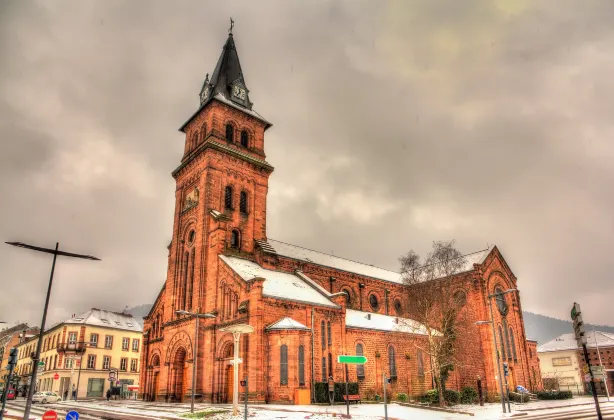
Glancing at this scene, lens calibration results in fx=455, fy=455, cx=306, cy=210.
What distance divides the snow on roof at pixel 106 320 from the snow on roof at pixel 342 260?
36.2 metres

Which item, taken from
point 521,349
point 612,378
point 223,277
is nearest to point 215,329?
point 223,277

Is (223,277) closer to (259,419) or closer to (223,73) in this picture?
(259,419)

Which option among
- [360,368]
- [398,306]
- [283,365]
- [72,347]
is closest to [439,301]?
[360,368]

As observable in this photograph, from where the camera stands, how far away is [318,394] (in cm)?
3306

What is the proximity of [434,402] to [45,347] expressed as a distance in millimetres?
61034

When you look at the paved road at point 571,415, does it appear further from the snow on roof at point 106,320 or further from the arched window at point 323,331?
the snow on roof at point 106,320

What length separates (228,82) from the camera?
165ft

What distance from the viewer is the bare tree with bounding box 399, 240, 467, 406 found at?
118 feet

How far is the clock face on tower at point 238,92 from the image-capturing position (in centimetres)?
5024

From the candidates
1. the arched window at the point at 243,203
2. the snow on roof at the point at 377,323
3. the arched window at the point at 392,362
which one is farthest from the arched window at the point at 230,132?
the arched window at the point at 392,362

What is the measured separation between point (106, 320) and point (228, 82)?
4330 cm

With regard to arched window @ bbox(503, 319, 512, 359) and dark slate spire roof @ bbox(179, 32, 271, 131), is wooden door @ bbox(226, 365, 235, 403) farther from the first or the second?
arched window @ bbox(503, 319, 512, 359)

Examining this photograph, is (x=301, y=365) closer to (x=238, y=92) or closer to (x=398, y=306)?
(x=398, y=306)

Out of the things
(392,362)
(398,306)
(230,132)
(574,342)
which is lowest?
(392,362)
